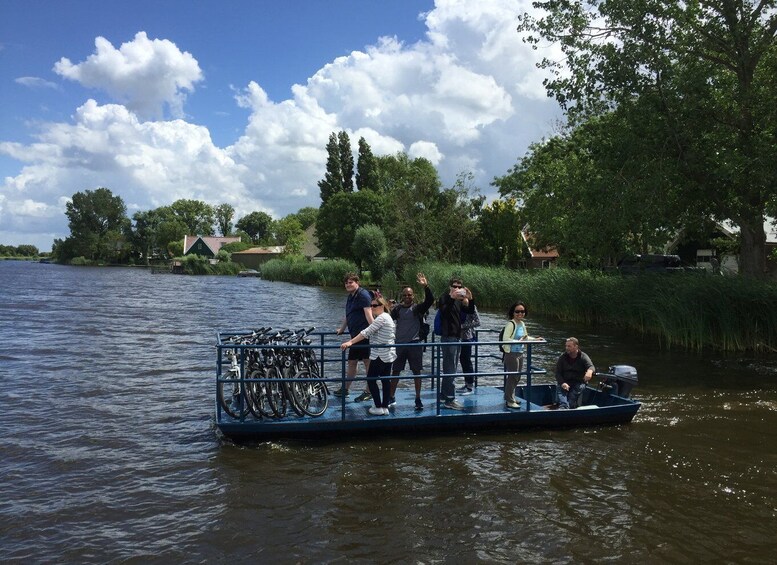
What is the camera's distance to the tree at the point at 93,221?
134 m

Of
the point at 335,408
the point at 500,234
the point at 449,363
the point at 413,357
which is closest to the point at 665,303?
the point at 449,363

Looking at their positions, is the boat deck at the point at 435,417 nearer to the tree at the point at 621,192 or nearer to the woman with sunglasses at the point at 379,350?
the woman with sunglasses at the point at 379,350

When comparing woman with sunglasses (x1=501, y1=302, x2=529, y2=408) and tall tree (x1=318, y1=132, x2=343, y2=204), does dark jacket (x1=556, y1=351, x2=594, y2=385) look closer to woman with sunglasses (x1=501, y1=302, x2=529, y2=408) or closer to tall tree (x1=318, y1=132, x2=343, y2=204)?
woman with sunglasses (x1=501, y1=302, x2=529, y2=408)

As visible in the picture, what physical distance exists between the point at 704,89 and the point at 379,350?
625 inches

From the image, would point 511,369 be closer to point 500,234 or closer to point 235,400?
point 235,400

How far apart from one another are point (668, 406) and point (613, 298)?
44.5 feet

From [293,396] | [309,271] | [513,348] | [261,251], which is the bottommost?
[293,396]

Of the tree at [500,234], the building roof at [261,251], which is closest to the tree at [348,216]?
the tree at [500,234]

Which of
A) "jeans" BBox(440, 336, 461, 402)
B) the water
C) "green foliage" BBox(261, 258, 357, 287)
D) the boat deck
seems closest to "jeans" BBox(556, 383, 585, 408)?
the boat deck

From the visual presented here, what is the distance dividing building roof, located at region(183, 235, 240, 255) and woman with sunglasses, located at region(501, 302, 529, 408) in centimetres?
10913

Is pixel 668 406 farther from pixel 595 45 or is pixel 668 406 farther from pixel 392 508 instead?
pixel 595 45

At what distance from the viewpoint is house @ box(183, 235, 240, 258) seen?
116125 millimetres

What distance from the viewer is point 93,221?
137875mm

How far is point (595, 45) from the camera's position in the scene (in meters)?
22.4
